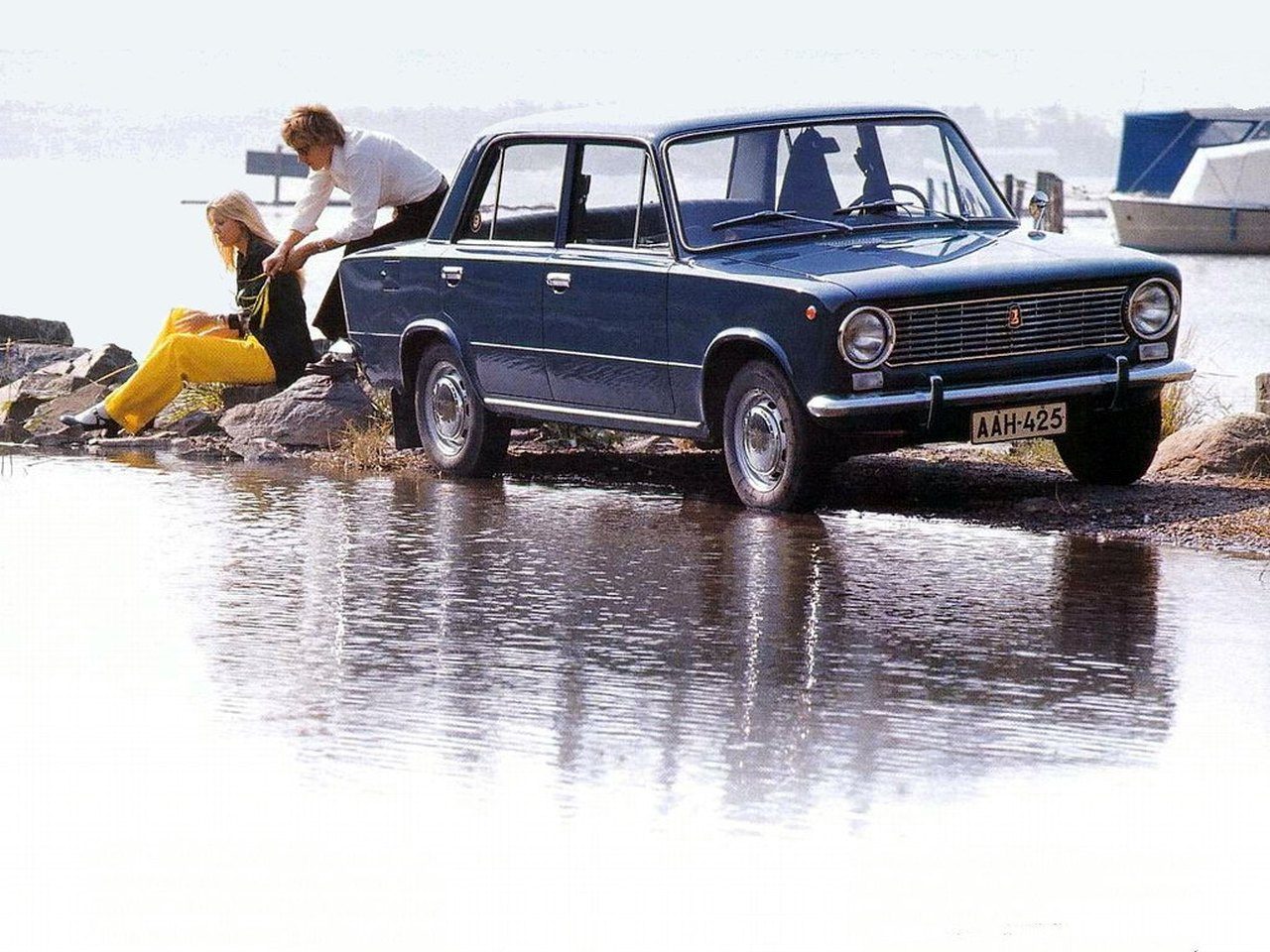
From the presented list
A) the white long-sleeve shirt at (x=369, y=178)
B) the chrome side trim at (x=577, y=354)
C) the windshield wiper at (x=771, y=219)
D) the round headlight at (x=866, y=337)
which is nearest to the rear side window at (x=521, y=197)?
the chrome side trim at (x=577, y=354)

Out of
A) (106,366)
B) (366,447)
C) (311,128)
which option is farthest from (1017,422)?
(106,366)

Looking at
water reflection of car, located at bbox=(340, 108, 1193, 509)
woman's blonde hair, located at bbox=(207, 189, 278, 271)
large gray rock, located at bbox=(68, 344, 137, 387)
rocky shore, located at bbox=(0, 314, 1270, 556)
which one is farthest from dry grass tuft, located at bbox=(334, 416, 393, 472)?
large gray rock, located at bbox=(68, 344, 137, 387)

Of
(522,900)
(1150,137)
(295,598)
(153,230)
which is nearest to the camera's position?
(522,900)

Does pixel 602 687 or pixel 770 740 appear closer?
pixel 770 740

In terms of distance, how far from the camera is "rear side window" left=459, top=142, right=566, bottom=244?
1399 centimetres

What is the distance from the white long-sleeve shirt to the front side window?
2.41 metres

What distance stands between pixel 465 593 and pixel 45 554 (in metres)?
2.26

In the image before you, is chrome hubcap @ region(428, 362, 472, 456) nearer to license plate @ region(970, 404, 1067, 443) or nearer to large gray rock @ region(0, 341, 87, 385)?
license plate @ region(970, 404, 1067, 443)

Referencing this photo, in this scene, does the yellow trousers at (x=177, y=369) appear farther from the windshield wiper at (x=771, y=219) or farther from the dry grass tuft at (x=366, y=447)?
the windshield wiper at (x=771, y=219)

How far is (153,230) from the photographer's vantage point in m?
108

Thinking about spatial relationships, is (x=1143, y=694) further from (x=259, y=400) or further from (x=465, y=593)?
(x=259, y=400)

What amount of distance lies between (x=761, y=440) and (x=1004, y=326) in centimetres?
123

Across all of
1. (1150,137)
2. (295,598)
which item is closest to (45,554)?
(295,598)

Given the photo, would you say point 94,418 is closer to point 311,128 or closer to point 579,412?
point 311,128
